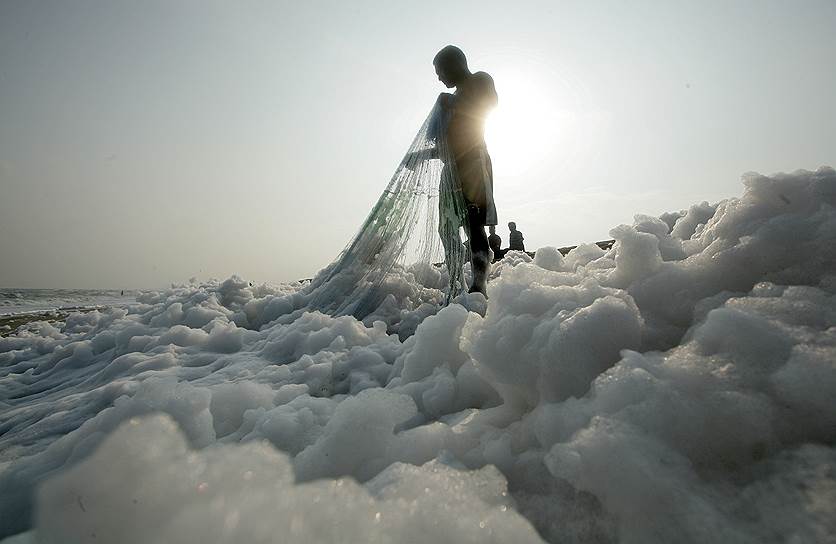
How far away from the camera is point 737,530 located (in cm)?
74

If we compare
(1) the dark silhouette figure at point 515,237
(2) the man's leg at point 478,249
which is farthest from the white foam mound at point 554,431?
(1) the dark silhouette figure at point 515,237

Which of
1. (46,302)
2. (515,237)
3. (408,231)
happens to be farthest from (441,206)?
(46,302)

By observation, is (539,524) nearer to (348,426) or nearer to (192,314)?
(348,426)

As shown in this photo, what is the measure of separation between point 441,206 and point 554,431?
314 cm

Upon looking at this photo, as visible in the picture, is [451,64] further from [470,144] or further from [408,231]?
[408,231]

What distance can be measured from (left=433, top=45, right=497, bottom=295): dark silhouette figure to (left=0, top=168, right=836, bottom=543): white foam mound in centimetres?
207

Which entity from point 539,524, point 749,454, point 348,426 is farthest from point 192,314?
point 749,454

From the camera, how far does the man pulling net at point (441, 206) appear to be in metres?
4.00

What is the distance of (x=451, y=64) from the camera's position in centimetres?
402

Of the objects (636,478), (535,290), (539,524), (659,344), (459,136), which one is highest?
(459,136)

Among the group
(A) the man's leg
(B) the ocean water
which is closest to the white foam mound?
(A) the man's leg

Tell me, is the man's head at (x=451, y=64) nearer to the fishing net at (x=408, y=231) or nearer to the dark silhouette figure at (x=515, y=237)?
the fishing net at (x=408, y=231)

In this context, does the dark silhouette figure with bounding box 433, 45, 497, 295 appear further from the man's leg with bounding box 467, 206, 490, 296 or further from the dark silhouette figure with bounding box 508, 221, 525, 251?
the dark silhouette figure with bounding box 508, 221, 525, 251

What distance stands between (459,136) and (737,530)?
3.76m
